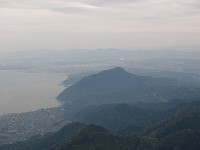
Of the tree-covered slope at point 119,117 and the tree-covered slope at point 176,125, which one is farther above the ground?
the tree-covered slope at point 176,125

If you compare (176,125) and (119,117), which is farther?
(119,117)

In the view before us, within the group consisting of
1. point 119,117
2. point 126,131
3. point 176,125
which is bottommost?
point 119,117

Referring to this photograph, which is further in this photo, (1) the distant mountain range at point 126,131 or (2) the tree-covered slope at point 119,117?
(2) the tree-covered slope at point 119,117

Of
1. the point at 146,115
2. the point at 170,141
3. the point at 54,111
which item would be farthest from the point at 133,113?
the point at 170,141

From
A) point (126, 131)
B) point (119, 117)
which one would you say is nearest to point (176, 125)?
point (126, 131)

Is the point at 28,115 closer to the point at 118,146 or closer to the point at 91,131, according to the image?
the point at 91,131

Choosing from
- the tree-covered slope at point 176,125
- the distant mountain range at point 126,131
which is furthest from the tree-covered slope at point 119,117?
the tree-covered slope at point 176,125

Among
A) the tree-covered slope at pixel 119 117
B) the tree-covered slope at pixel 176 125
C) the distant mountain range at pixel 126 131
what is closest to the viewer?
the distant mountain range at pixel 126 131

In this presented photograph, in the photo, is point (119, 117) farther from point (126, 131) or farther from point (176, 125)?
point (176, 125)

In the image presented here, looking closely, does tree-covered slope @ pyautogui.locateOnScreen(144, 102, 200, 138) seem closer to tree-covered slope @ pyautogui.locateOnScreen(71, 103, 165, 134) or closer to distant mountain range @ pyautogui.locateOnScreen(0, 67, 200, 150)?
distant mountain range @ pyautogui.locateOnScreen(0, 67, 200, 150)

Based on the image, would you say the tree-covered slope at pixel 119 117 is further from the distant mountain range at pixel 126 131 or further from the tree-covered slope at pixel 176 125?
the tree-covered slope at pixel 176 125

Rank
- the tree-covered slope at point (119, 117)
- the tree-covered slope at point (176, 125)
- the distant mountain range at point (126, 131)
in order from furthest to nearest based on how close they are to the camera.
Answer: the tree-covered slope at point (119, 117), the tree-covered slope at point (176, 125), the distant mountain range at point (126, 131)
